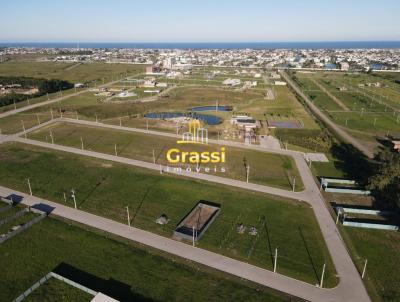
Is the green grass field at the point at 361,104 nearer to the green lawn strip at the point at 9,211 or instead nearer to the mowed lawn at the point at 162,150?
the mowed lawn at the point at 162,150

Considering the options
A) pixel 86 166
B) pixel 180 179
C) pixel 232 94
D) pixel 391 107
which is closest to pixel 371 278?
pixel 180 179

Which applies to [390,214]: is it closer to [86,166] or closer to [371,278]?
[371,278]

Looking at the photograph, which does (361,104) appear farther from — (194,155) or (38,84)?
(38,84)

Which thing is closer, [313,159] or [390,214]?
[390,214]

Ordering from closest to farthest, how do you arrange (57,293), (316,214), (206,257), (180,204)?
(57,293) → (206,257) → (316,214) → (180,204)

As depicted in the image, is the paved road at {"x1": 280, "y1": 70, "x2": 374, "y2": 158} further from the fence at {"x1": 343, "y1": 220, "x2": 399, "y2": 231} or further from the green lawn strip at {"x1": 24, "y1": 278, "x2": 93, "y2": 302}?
the green lawn strip at {"x1": 24, "y1": 278, "x2": 93, "y2": 302}

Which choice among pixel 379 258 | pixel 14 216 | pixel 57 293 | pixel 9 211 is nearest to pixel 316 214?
pixel 379 258

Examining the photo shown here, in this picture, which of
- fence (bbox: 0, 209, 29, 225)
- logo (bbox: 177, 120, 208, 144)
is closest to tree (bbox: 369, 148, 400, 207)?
logo (bbox: 177, 120, 208, 144)
